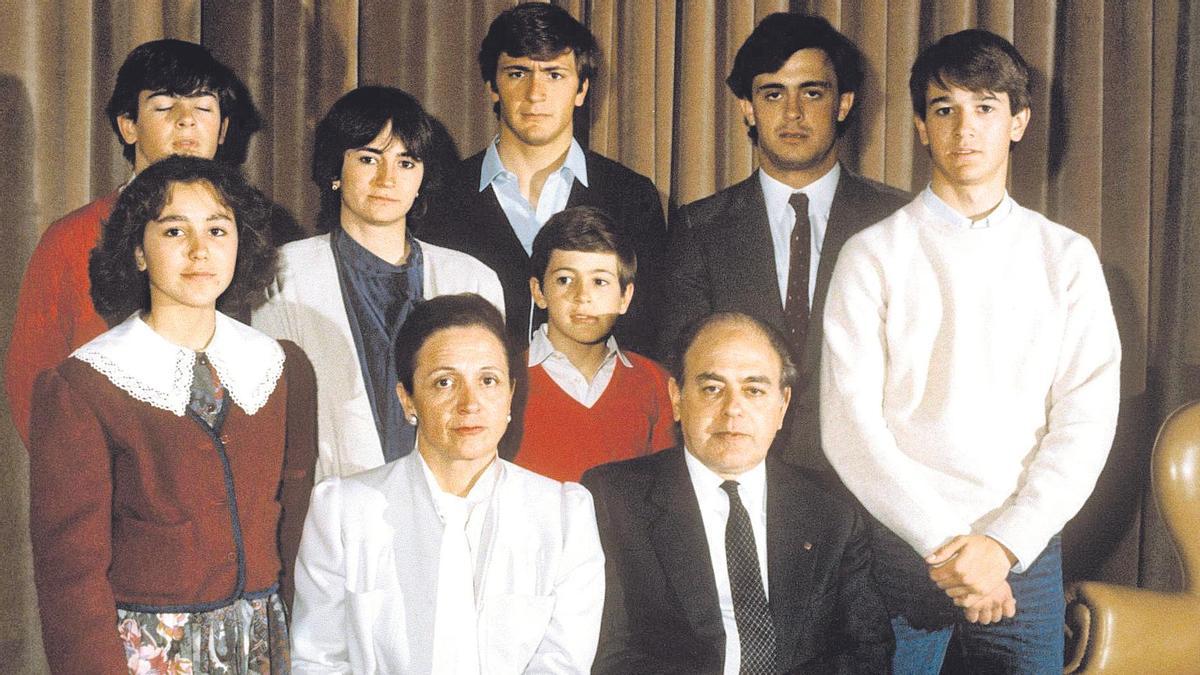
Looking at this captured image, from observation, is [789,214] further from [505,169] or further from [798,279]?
[505,169]

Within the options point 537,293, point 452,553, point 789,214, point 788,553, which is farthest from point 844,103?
point 452,553

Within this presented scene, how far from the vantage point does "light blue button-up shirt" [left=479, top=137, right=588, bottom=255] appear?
8.76 feet

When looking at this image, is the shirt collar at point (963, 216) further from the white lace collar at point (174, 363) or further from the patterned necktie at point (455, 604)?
the white lace collar at point (174, 363)

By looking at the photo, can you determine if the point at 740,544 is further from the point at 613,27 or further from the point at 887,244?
the point at 613,27

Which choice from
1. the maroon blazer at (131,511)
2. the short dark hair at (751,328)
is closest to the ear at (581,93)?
the short dark hair at (751,328)

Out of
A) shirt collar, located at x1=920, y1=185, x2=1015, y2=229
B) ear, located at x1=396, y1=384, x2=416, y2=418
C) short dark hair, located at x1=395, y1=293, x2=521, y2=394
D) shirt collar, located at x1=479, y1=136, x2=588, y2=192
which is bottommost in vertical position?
ear, located at x1=396, y1=384, x2=416, y2=418

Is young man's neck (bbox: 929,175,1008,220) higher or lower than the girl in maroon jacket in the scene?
higher

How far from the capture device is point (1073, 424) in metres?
2.18

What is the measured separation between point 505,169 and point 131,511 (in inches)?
43.9

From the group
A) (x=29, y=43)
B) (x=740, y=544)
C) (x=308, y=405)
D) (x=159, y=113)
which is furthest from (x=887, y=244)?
(x=29, y=43)

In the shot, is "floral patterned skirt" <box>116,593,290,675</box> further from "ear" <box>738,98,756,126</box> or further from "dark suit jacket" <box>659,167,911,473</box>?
"ear" <box>738,98,756,126</box>

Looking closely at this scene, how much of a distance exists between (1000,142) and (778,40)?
0.60 meters

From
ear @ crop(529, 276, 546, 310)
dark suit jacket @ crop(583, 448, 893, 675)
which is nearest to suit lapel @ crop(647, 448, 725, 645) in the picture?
dark suit jacket @ crop(583, 448, 893, 675)

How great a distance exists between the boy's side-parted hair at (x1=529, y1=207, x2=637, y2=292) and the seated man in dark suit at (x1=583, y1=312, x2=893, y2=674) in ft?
1.04
